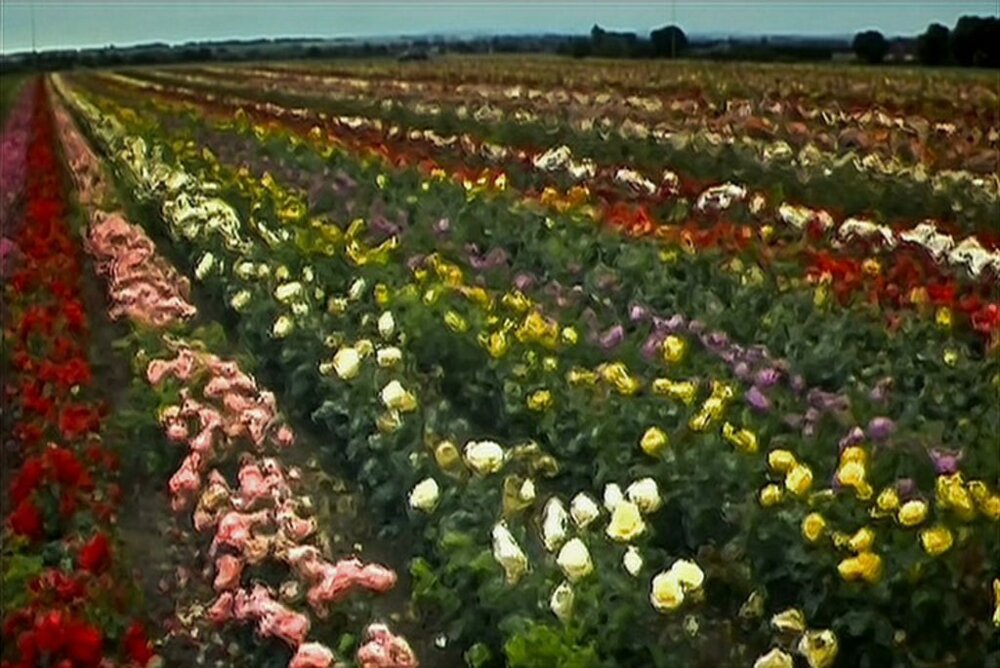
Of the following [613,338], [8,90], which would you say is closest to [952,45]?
[613,338]

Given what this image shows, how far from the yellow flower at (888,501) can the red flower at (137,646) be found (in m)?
1.17

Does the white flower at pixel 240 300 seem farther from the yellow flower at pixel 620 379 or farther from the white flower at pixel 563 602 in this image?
the white flower at pixel 563 602

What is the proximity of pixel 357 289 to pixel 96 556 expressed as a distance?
612mm

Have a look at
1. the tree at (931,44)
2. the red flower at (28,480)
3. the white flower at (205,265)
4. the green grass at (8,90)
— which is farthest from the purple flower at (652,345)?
the green grass at (8,90)

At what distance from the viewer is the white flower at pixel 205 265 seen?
307 centimetres

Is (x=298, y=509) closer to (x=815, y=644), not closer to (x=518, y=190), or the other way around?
(x=518, y=190)

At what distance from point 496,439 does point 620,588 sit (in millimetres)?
453

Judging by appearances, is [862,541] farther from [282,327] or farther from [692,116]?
[282,327]

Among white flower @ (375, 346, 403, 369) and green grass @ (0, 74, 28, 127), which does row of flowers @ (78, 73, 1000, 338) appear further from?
green grass @ (0, 74, 28, 127)

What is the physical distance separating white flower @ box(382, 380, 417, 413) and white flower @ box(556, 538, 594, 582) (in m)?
0.47

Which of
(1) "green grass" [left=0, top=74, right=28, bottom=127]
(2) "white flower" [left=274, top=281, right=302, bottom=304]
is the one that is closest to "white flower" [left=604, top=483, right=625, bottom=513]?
(2) "white flower" [left=274, top=281, right=302, bottom=304]

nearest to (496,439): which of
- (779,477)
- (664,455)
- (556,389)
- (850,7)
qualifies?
(556,389)

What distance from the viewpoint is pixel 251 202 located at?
3061mm

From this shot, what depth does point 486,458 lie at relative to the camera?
263cm
